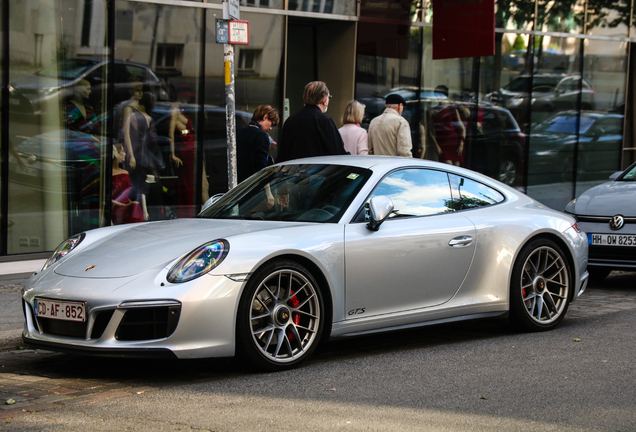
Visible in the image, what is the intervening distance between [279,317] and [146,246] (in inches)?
38.3

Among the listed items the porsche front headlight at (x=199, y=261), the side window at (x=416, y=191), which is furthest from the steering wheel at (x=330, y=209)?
the porsche front headlight at (x=199, y=261)

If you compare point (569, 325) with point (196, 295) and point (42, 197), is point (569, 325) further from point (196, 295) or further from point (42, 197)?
point (42, 197)

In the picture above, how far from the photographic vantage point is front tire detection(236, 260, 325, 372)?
511 centimetres

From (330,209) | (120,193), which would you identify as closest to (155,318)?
(330,209)

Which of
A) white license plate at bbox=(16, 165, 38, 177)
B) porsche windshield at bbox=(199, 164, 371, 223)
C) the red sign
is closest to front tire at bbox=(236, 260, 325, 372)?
porsche windshield at bbox=(199, 164, 371, 223)

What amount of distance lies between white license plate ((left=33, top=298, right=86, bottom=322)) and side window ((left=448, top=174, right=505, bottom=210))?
286 cm

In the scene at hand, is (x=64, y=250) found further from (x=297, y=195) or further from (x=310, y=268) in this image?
(x=310, y=268)

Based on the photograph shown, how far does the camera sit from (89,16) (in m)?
11.2

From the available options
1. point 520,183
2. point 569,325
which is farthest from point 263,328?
point 520,183

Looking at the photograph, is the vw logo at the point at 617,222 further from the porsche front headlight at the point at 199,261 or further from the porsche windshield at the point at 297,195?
the porsche front headlight at the point at 199,261

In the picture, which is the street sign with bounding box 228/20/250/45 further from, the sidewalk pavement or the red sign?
the red sign

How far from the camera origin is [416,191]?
6234mm

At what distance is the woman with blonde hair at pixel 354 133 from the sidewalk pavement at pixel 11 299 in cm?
386

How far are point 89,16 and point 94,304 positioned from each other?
7.24 metres
